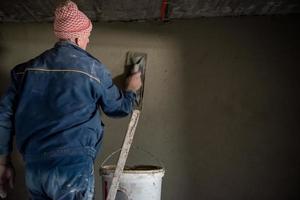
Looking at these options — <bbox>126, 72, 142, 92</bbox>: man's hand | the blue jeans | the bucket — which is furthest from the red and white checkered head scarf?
the bucket

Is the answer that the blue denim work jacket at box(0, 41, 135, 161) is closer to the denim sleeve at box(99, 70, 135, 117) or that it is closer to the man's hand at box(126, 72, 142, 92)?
the denim sleeve at box(99, 70, 135, 117)

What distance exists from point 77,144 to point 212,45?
61.8 inches

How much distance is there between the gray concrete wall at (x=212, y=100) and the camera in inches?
116

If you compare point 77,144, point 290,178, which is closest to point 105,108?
point 77,144

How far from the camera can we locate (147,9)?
2.79 meters

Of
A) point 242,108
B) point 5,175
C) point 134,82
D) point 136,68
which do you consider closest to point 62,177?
point 5,175

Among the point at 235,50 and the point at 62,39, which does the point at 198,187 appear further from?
the point at 62,39

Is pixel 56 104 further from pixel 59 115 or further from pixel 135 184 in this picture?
pixel 135 184

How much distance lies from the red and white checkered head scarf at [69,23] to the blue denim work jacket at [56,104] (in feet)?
0.18

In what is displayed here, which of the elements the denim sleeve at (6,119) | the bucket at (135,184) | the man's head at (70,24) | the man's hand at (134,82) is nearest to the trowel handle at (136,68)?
the man's hand at (134,82)

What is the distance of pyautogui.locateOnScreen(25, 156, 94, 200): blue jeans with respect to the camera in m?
1.75

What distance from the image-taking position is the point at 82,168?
1.79 m

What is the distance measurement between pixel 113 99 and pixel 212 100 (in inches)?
46.8

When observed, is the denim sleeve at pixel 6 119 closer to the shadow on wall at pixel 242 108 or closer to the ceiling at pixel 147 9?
the ceiling at pixel 147 9
